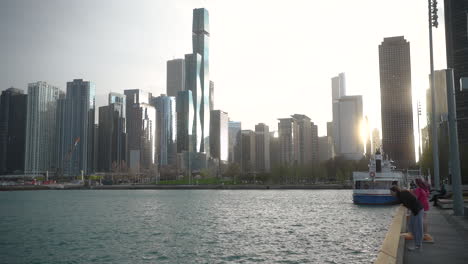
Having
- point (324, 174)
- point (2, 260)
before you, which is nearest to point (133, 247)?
point (2, 260)

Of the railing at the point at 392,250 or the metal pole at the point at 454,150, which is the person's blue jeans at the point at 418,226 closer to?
the railing at the point at 392,250

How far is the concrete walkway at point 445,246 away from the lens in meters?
13.2

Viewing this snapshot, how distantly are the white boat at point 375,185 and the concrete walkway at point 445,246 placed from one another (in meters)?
35.8

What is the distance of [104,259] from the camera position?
957 inches

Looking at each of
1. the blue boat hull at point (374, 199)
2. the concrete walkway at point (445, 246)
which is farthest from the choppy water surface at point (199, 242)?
the blue boat hull at point (374, 199)

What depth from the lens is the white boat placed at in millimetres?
57719

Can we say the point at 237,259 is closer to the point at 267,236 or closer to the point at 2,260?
the point at 267,236

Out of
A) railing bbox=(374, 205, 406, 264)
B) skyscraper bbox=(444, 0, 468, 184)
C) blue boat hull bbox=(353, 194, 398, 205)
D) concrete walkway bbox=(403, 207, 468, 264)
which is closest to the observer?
railing bbox=(374, 205, 406, 264)

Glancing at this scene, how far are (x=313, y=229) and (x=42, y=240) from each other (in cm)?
2095

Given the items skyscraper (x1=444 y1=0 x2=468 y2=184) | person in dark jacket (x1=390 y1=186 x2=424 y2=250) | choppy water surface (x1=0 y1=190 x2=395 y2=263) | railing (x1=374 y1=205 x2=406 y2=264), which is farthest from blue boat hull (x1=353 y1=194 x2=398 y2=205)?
person in dark jacket (x1=390 y1=186 x2=424 y2=250)

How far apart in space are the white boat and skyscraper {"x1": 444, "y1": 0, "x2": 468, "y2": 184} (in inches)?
639

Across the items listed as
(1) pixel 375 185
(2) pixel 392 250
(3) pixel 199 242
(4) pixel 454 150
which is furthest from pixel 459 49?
(2) pixel 392 250

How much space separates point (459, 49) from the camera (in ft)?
380

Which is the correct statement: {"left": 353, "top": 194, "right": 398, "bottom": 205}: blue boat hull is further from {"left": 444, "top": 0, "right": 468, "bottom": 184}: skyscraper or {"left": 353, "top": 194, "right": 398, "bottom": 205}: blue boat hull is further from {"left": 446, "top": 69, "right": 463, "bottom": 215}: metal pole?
{"left": 446, "top": 69, "right": 463, "bottom": 215}: metal pole
